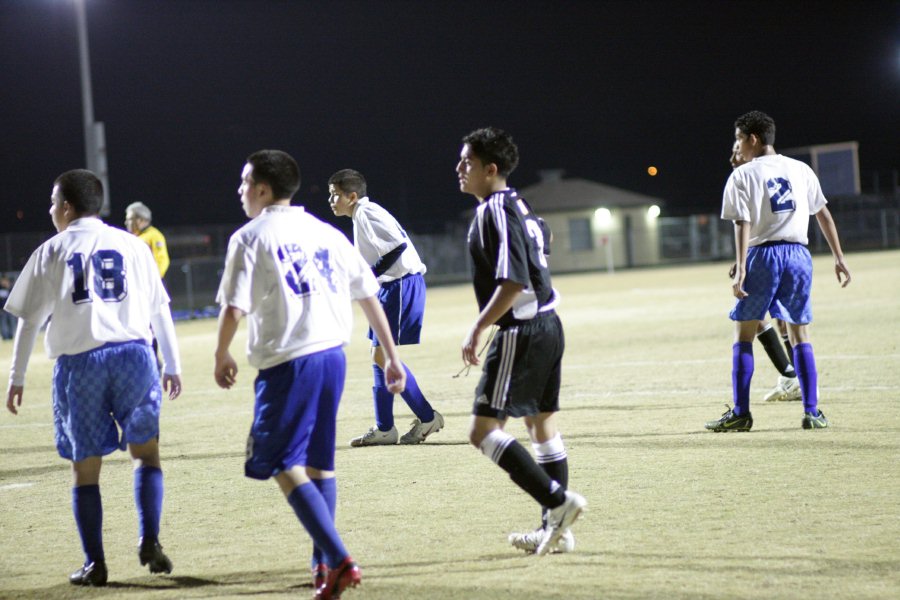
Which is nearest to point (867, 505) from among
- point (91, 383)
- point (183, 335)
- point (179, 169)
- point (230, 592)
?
point (230, 592)

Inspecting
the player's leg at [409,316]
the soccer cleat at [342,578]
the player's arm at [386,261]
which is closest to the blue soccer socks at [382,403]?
the player's leg at [409,316]

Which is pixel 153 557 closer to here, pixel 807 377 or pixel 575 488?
Answer: pixel 575 488

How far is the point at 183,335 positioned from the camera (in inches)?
976

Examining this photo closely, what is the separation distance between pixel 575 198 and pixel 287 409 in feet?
204

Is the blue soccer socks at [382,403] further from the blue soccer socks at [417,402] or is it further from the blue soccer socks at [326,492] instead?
the blue soccer socks at [326,492]

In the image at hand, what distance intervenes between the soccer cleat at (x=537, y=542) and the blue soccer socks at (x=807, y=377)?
3.68 metres

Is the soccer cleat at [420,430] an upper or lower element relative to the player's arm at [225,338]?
lower

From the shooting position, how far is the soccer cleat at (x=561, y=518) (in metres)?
5.27

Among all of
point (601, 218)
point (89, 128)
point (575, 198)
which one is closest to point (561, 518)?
point (89, 128)

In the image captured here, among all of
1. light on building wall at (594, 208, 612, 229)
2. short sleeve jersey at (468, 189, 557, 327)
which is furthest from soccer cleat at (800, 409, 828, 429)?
light on building wall at (594, 208, 612, 229)

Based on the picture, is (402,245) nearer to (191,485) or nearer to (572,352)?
(191,485)

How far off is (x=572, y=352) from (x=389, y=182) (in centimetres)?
7089

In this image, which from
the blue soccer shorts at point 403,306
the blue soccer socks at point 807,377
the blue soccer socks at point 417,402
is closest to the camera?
the blue soccer socks at point 807,377

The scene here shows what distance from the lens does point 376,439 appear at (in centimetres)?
894
